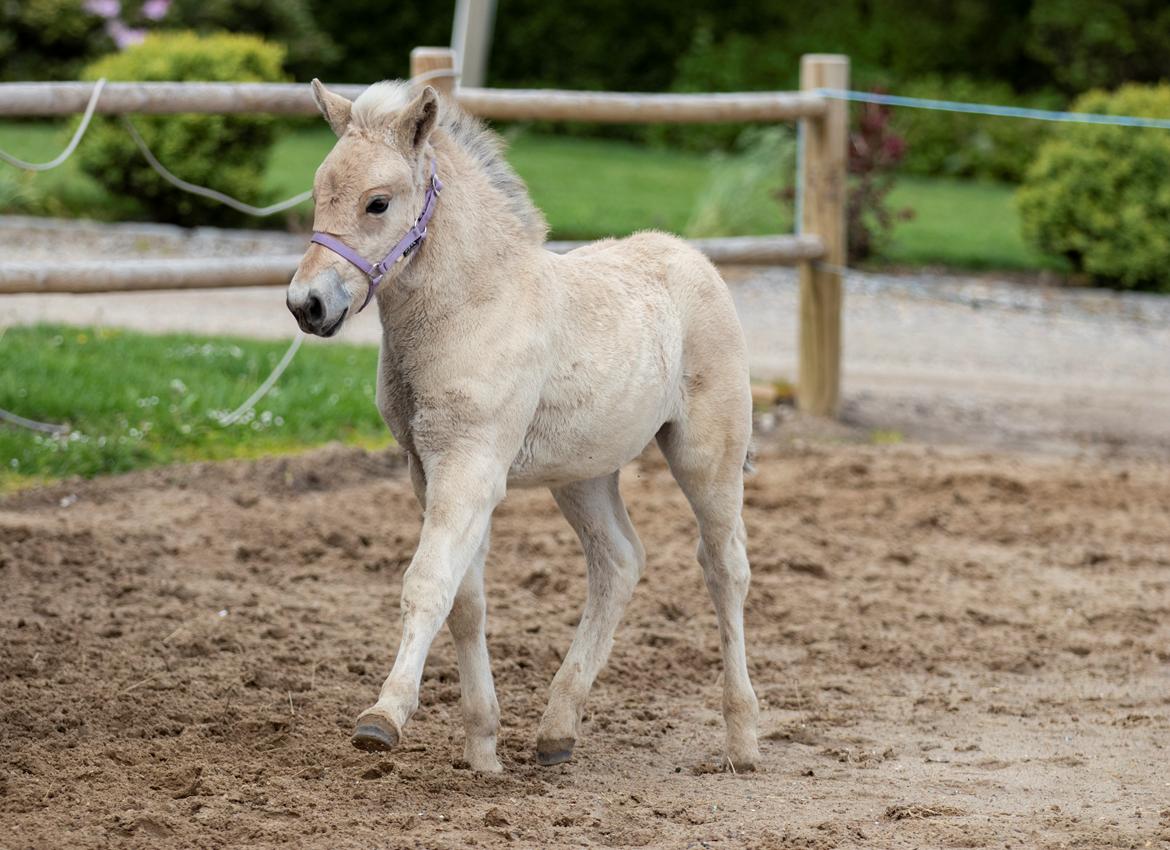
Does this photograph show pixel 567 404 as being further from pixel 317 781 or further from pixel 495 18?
pixel 495 18

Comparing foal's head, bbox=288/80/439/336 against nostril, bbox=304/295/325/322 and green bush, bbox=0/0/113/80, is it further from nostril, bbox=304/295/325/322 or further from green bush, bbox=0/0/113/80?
green bush, bbox=0/0/113/80

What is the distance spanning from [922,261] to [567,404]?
11189mm

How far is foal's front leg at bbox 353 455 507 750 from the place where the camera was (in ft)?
11.2

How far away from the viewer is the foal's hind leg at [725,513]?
4371 mm

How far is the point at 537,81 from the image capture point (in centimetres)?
2373

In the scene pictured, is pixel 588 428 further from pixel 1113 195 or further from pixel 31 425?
pixel 1113 195

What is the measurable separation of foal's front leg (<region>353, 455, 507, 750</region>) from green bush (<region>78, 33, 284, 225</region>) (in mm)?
10370

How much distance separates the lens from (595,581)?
450 centimetres

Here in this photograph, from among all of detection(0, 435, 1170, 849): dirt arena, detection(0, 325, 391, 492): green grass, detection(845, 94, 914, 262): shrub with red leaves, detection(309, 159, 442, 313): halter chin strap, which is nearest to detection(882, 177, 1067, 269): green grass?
detection(845, 94, 914, 262): shrub with red leaves

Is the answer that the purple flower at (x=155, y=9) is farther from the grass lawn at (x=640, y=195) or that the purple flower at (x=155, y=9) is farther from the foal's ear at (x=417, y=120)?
the foal's ear at (x=417, y=120)

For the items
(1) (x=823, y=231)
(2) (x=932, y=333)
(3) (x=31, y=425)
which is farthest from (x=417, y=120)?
(2) (x=932, y=333)

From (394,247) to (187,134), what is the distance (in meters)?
10.9

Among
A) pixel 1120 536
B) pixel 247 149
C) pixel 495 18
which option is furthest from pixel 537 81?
pixel 1120 536

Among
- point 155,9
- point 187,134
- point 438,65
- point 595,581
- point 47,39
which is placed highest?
point 155,9
